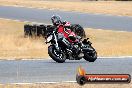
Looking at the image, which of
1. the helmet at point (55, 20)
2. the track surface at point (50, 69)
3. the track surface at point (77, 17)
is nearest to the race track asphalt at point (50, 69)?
the track surface at point (50, 69)

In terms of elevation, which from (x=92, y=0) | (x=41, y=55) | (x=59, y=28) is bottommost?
(x=92, y=0)

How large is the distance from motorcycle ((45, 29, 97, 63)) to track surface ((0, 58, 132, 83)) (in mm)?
201

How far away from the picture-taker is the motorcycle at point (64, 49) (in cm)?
1559

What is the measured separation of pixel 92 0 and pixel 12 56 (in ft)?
131

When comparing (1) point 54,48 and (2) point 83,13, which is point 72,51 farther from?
(2) point 83,13

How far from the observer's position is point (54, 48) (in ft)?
51.2

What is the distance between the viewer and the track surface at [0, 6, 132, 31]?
Result: 35.0 m

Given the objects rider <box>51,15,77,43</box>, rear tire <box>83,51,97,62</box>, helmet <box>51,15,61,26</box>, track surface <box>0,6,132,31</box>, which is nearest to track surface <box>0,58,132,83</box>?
rear tire <box>83,51,97,62</box>

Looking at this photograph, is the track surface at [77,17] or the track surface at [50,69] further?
→ the track surface at [77,17]

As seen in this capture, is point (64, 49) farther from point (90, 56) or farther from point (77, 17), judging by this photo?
point (77, 17)

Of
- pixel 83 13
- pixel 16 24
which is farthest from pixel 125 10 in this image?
pixel 16 24

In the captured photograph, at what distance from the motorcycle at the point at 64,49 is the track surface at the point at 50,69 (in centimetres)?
20

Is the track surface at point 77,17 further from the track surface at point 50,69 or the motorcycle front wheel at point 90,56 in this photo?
the track surface at point 50,69

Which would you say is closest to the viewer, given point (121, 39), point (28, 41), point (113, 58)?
point (113, 58)
